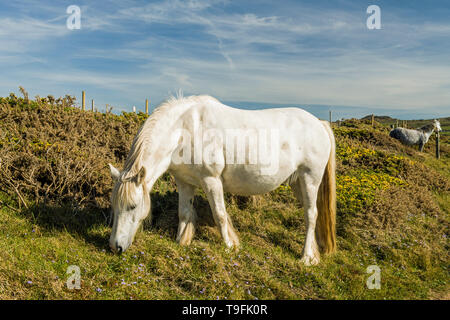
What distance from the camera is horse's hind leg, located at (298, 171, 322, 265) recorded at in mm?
4574

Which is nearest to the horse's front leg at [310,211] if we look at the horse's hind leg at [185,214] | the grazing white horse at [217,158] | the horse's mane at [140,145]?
the grazing white horse at [217,158]

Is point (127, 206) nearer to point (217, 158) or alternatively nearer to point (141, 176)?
point (141, 176)

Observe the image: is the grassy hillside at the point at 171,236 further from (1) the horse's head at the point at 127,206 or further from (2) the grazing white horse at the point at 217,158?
(2) the grazing white horse at the point at 217,158

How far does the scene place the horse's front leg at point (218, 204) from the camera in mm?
4004

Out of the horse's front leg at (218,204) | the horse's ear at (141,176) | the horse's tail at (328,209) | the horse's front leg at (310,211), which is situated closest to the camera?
the horse's ear at (141,176)

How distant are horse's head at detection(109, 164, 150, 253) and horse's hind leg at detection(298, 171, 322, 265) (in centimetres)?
233

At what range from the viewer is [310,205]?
464 centimetres

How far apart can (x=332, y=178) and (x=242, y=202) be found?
184 centimetres

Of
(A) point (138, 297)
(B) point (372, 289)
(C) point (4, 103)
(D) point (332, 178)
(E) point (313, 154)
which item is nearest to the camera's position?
(A) point (138, 297)

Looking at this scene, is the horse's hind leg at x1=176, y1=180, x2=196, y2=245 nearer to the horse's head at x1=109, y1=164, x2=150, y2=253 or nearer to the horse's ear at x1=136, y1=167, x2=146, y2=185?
the horse's head at x1=109, y1=164, x2=150, y2=253

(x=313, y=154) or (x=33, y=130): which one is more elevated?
(x=33, y=130)

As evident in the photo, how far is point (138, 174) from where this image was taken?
11.3ft
